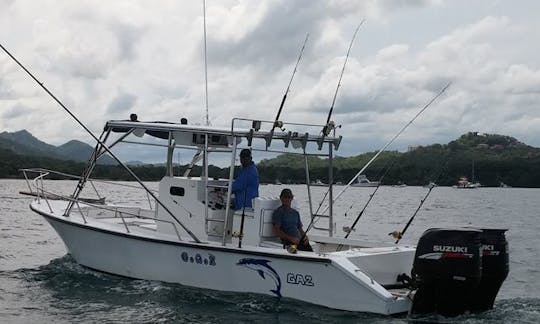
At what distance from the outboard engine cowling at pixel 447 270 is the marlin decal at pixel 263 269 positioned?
1856 mm

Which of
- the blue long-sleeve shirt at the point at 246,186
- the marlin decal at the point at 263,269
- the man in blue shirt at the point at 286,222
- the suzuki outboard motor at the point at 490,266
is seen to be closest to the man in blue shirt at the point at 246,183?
the blue long-sleeve shirt at the point at 246,186

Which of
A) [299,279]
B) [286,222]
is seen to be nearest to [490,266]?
[299,279]

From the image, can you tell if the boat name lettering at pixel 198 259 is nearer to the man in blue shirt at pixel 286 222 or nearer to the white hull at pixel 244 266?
the white hull at pixel 244 266

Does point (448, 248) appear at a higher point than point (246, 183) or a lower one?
lower

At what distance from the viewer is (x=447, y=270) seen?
27.3ft

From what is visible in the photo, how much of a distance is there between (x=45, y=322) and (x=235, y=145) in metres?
3.60

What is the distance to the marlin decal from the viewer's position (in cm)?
928

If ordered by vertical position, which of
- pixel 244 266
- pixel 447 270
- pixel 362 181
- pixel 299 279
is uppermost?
pixel 362 181

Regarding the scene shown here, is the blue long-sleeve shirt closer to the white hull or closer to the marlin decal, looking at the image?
the white hull

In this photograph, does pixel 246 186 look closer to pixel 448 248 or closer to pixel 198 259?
pixel 198 259

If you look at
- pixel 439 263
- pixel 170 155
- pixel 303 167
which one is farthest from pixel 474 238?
pixel 170 155

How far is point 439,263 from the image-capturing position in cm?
838

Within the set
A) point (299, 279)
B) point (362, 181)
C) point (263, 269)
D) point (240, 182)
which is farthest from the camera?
point (362, 181)

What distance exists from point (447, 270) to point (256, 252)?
2.59m
